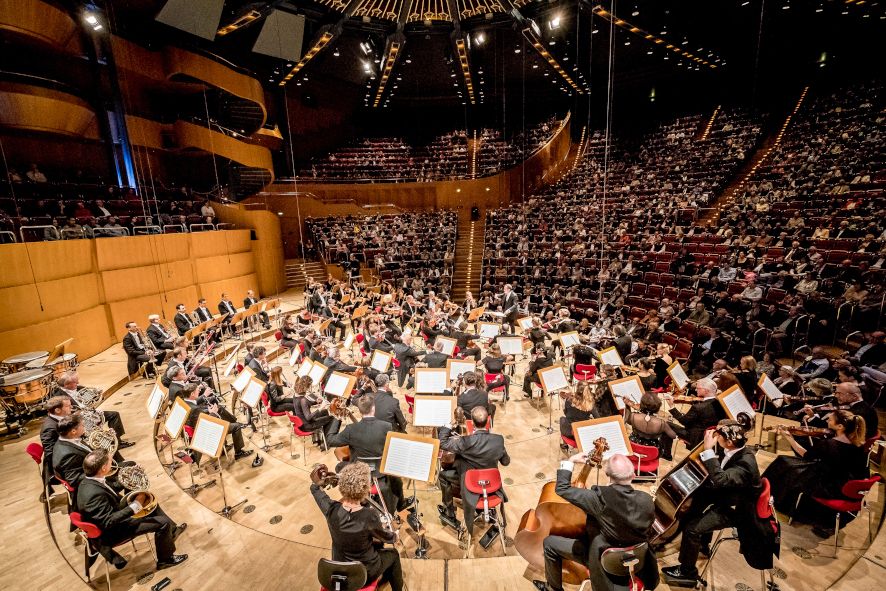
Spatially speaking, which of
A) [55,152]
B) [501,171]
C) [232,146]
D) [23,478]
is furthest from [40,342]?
[501,171]

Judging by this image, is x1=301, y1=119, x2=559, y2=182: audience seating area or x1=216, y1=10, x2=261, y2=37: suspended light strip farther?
x1=301, y1=119, x2=559, y2=182: audience seating area

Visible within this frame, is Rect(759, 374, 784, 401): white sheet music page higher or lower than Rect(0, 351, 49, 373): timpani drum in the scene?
lower

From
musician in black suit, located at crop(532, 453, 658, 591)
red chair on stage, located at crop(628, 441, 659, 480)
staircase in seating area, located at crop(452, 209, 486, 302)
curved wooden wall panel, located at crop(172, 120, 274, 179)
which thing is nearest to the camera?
musician in black suit, located at crop(532, 453, 658, 591)

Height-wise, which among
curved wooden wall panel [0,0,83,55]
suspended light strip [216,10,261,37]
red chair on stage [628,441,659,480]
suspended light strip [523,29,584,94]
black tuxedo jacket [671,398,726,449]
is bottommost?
red chair on stage [628,441,659,480]

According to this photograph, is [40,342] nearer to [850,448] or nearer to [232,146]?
[232,146]

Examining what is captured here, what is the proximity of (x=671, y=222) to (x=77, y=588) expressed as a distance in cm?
1400

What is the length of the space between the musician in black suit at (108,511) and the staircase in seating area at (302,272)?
13687 millimetres

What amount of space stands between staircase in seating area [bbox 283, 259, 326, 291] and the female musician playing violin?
1553cm

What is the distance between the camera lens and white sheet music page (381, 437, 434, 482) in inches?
126

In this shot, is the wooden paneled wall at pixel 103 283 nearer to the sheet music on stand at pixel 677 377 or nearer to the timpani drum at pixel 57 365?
the timpani drum at pixel 57 365

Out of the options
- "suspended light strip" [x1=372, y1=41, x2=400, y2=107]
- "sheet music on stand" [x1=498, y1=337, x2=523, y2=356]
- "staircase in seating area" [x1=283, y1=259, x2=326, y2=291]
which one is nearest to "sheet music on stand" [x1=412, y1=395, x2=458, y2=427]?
"sheet music on stand" [x1=498, y1=337, x2=523, y2=356]

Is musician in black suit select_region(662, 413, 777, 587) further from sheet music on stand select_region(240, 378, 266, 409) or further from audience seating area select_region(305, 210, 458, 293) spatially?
audience seating area select_region(305, 210, 458, 293)

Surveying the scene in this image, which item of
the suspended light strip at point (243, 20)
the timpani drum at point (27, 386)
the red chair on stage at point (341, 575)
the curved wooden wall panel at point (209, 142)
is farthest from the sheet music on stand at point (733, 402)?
the curved wooden wall panel at point (209, 142)

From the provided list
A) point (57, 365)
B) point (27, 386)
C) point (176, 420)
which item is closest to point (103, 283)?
point (57, 365)
